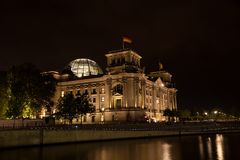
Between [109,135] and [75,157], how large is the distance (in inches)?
1110

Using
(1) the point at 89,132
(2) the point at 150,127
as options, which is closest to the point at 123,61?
(2) the point at 150,127

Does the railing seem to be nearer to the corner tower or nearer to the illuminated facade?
the illuminated facade

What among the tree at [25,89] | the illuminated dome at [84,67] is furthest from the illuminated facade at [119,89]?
the tree at [25,89]

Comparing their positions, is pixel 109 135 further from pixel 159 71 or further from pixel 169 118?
pixel 159 71

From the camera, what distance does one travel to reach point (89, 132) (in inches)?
2630

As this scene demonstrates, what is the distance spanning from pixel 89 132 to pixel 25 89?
28059mm

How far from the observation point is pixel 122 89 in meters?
118

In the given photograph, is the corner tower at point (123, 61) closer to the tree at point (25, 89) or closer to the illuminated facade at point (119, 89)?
the illuminated facade at point (119, 89)

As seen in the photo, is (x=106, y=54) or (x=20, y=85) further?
(x=106, y=54)

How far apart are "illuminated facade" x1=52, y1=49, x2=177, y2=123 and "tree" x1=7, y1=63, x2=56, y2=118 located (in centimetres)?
3328

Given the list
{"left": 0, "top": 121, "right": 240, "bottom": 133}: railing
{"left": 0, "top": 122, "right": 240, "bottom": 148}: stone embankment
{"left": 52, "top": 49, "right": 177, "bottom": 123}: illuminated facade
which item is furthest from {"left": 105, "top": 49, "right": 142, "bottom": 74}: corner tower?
{"left": 0, "top": 122, "right": 240, "bottom": 148}: stone embankment

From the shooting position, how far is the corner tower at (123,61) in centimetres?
12179

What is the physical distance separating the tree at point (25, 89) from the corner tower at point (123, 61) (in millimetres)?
38650

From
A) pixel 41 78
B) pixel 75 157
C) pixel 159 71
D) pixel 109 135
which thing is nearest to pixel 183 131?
pixel 109 135
